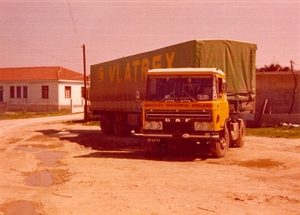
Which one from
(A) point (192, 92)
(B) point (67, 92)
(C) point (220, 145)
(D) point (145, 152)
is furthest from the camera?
(B) point (67, 92)

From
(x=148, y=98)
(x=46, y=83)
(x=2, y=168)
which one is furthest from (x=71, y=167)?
(x=46, y=83)

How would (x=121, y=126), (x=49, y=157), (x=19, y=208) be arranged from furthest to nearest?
(x=121, y=126), (x=49, y=157), (x=19, y=208)

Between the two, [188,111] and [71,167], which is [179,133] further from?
[71,167]

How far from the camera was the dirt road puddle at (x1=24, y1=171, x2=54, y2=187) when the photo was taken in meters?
10.1

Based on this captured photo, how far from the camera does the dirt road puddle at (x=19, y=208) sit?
7.42 metres

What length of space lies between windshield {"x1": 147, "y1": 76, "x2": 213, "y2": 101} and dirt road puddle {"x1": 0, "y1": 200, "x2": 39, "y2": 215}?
6442mm

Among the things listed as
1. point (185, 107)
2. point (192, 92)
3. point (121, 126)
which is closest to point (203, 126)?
point (185, 107)

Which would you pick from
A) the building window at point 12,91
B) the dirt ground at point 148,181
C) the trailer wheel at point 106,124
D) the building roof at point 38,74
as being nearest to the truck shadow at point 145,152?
the dirt ground at point 148,181

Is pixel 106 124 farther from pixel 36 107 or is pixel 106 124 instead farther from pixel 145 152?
pixel 36 107

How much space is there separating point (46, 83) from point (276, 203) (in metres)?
51.0

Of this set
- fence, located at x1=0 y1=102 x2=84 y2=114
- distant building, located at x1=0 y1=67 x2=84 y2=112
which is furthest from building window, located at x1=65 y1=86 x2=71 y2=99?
Result: fence, located at x1=0 y1=102 x2=84 y2=114

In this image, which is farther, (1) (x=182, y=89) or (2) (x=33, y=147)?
(2) (x=33, y=147)

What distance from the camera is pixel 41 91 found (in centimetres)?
5662

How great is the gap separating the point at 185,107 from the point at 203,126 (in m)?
0.77
